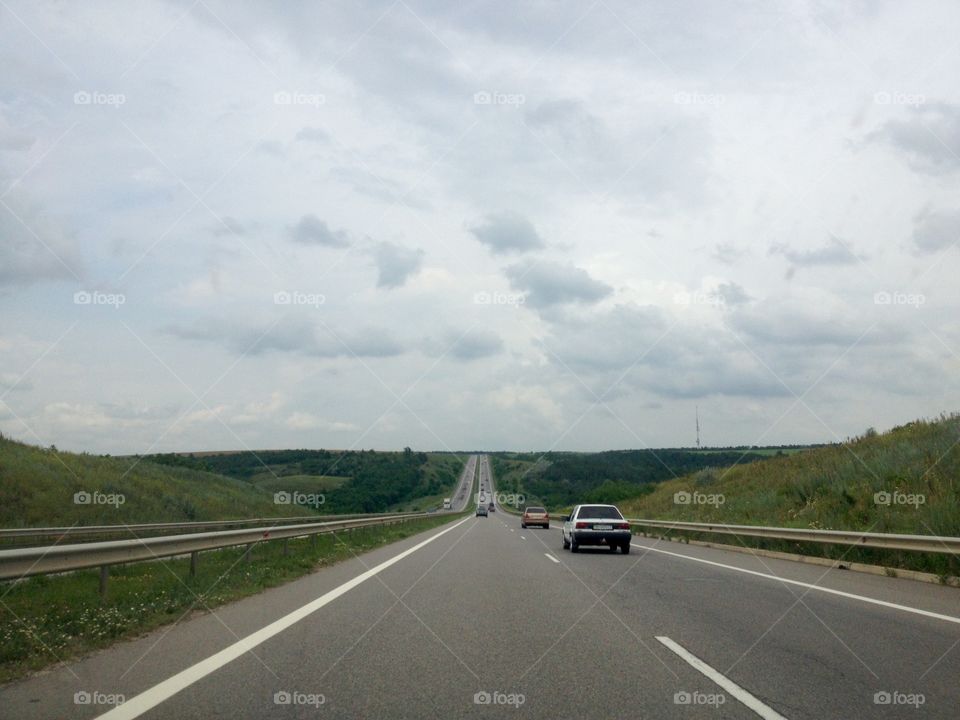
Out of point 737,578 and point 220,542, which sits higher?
point 220,542

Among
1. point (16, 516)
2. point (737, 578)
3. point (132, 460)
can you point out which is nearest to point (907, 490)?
point (737, 578)

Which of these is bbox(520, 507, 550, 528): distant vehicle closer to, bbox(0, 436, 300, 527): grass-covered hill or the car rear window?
bbox(0, 436, 300, 527): grass-covered hill

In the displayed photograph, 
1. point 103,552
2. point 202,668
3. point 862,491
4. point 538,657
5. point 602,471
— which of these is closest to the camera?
point 202,668

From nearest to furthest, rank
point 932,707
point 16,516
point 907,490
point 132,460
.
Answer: point 932,707, point 907,490, point 16,516, point 132,460

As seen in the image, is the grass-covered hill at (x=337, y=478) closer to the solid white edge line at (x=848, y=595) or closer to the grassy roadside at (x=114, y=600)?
the grassy roadside at (x=114, y=600)

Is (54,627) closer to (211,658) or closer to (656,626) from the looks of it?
(211,658)

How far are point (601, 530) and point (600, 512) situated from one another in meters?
1.07

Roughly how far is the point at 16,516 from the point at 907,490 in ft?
117

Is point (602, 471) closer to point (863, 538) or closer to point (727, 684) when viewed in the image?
point (863, 538)

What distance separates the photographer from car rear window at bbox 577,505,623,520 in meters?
23.3

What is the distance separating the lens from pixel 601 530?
22.8 metres

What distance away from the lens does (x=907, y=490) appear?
71.2ft

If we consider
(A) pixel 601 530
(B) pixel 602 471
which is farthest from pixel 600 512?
(B) pixel 602 471

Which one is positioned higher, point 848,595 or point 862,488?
point 862,488
